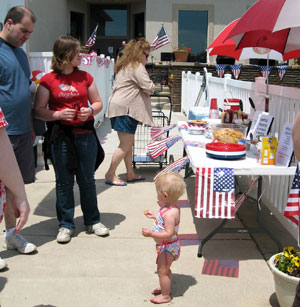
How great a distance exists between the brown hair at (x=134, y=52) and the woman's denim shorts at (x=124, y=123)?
2.20 feet

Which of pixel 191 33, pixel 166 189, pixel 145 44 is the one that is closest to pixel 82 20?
pixel 191 33

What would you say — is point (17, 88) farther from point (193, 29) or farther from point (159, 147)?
point (193, 29)

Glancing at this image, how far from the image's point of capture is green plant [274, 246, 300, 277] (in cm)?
282

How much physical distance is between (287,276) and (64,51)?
102 inches

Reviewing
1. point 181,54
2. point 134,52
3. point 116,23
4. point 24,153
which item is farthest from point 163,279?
point 116,23

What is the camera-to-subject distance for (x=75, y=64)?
390 cm

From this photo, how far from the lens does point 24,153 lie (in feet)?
12.3

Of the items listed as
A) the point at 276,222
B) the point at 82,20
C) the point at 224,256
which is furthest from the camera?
the point at 82,20

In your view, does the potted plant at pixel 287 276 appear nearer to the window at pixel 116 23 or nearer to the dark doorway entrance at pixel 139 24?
the dark doorway entrance at pixel 139 24

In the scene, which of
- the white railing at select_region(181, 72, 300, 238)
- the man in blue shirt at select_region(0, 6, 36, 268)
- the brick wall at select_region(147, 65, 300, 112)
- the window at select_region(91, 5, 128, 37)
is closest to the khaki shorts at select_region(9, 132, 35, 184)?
the man in blue shirt at select_region(0, 6, 36, 268)

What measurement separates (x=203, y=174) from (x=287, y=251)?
89 cm

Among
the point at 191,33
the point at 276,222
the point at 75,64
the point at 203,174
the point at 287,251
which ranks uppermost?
the point at 191,33

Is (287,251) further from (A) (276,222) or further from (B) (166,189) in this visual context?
(A) (276,222)

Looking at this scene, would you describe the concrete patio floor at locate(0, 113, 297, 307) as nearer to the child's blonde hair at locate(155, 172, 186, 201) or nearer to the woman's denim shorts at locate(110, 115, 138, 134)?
the child's blonde hair at locate(155, 172, 186, 201)
